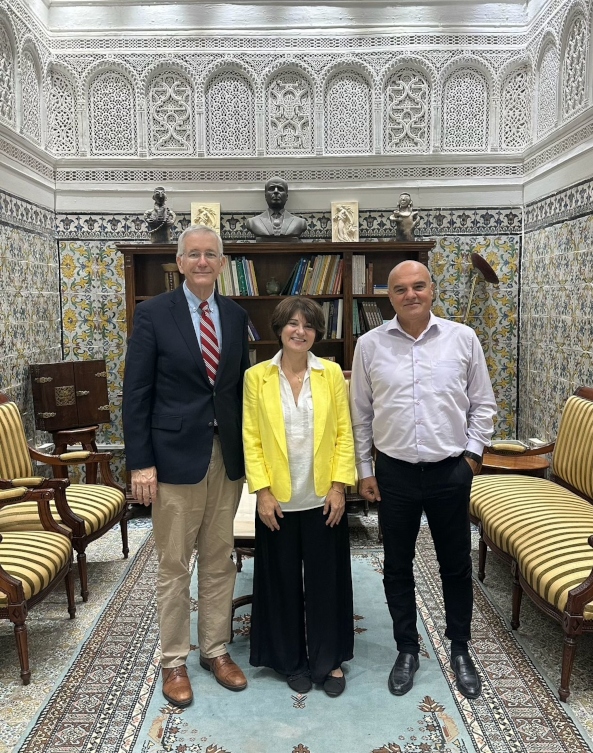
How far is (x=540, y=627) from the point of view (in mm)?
3225

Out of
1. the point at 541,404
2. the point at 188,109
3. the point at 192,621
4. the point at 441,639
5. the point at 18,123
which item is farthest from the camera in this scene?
the point at 188,109

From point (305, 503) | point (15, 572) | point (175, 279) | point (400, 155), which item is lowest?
point (15, 572)

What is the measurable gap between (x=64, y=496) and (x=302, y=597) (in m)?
1.50

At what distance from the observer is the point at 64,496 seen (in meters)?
3.48

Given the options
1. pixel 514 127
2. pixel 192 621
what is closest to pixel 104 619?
pixel 192 621

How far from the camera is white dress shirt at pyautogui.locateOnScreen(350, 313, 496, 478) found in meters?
2.56

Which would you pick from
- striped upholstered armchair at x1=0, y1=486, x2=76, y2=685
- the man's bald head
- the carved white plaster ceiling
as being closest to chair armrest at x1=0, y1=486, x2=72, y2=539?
striped upholstered armchair at x1=0, y1=486, x2=76, y2=685

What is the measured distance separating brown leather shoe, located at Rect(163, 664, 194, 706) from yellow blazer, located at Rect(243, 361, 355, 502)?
84 centimetres

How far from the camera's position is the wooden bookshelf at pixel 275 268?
5043mm

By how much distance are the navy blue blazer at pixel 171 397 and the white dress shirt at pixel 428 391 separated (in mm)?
616

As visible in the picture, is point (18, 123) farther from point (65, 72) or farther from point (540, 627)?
point (540, 627)

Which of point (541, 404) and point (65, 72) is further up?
point (65, 72)

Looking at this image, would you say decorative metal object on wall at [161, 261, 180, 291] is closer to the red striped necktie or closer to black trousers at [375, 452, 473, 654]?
the red striped necktie

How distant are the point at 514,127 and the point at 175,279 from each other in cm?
306
